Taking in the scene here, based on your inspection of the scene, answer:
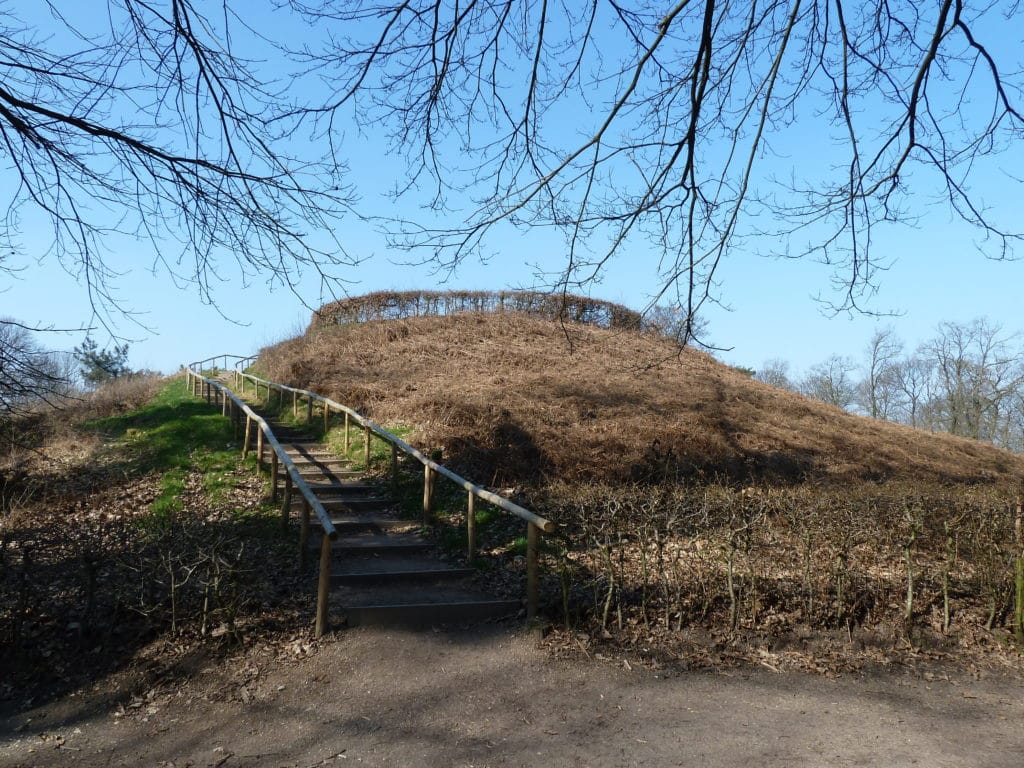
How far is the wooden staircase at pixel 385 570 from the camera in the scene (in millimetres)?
6449

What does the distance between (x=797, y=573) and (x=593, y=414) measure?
681 centimetres

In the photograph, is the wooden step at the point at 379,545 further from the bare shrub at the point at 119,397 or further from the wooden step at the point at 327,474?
the bare shrub at the point at 119,397

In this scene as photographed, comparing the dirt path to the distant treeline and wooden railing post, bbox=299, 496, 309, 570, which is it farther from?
the distant treeline

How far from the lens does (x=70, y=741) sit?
480 centimetres

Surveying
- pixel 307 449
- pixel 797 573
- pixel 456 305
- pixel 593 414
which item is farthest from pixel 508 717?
pixel 456 305

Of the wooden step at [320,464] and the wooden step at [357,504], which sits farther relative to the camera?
the wooden step at [320,464]

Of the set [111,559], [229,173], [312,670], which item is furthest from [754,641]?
[111,559]

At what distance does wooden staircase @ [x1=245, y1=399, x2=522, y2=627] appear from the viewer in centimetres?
645

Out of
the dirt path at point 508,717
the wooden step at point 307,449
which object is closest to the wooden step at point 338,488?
the wooden step at point 307,449

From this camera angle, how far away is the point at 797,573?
675 centimetres

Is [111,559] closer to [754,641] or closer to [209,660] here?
[209,660]

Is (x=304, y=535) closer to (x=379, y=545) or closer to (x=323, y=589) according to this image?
(x=379, y=545)

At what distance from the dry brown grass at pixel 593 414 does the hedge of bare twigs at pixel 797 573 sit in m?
3.04

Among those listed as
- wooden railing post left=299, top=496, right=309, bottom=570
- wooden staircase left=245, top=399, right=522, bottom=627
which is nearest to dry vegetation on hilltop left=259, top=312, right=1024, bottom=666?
wooden staircase left=245, top=399, right=522, bottom=627
